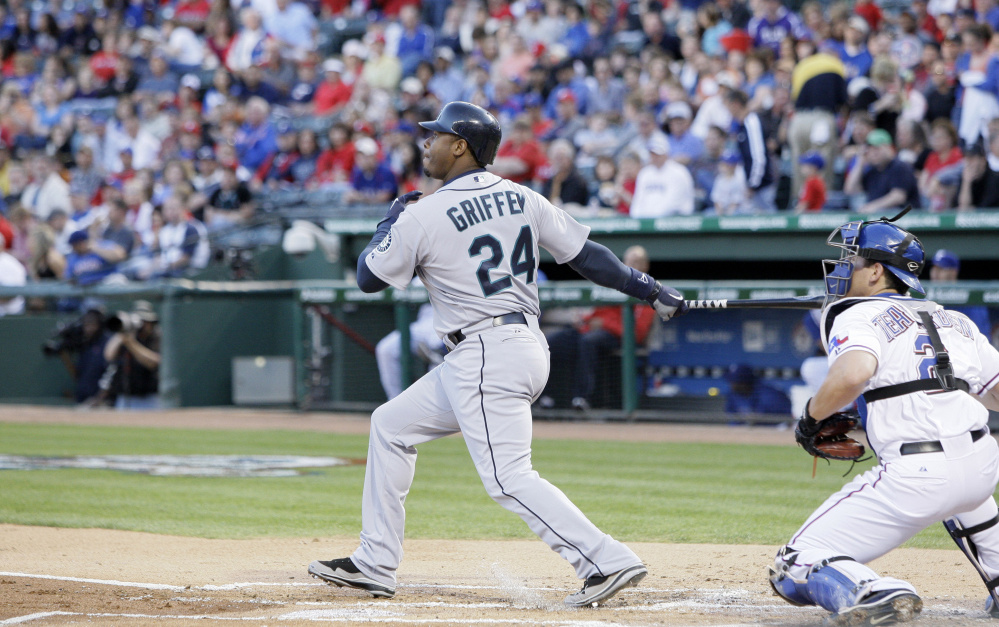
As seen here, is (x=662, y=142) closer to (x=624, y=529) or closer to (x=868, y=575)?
(x=624, y=529)

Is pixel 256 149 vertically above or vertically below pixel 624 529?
above

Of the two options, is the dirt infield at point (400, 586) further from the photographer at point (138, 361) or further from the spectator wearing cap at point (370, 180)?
the spectator wearing cap at point (370, 180)

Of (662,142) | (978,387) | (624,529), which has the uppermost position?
(662,142)

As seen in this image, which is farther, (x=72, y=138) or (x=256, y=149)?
(x=72, y=138)

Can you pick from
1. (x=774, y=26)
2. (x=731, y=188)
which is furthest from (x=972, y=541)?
(x=774, y=26)

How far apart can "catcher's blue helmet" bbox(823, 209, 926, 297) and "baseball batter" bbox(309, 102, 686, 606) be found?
833 millimetres

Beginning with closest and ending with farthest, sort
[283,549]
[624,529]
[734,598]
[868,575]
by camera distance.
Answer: [868,575], [734,598], [283,549], [624,529]

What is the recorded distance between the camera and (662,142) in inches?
478

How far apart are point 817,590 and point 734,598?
2.28ft

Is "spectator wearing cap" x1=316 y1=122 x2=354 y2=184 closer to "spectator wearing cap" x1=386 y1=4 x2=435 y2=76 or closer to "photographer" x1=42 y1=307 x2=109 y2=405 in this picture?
"spectator wearing cap" x1=386 y1=4 x2=435 y2=76

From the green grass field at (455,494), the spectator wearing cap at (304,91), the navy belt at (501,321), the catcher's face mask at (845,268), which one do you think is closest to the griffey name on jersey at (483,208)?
the navy belt at (501,321)

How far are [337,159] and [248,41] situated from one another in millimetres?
4593

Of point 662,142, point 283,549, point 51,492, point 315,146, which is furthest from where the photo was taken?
point 315,146

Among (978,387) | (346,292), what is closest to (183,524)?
(978,387)
